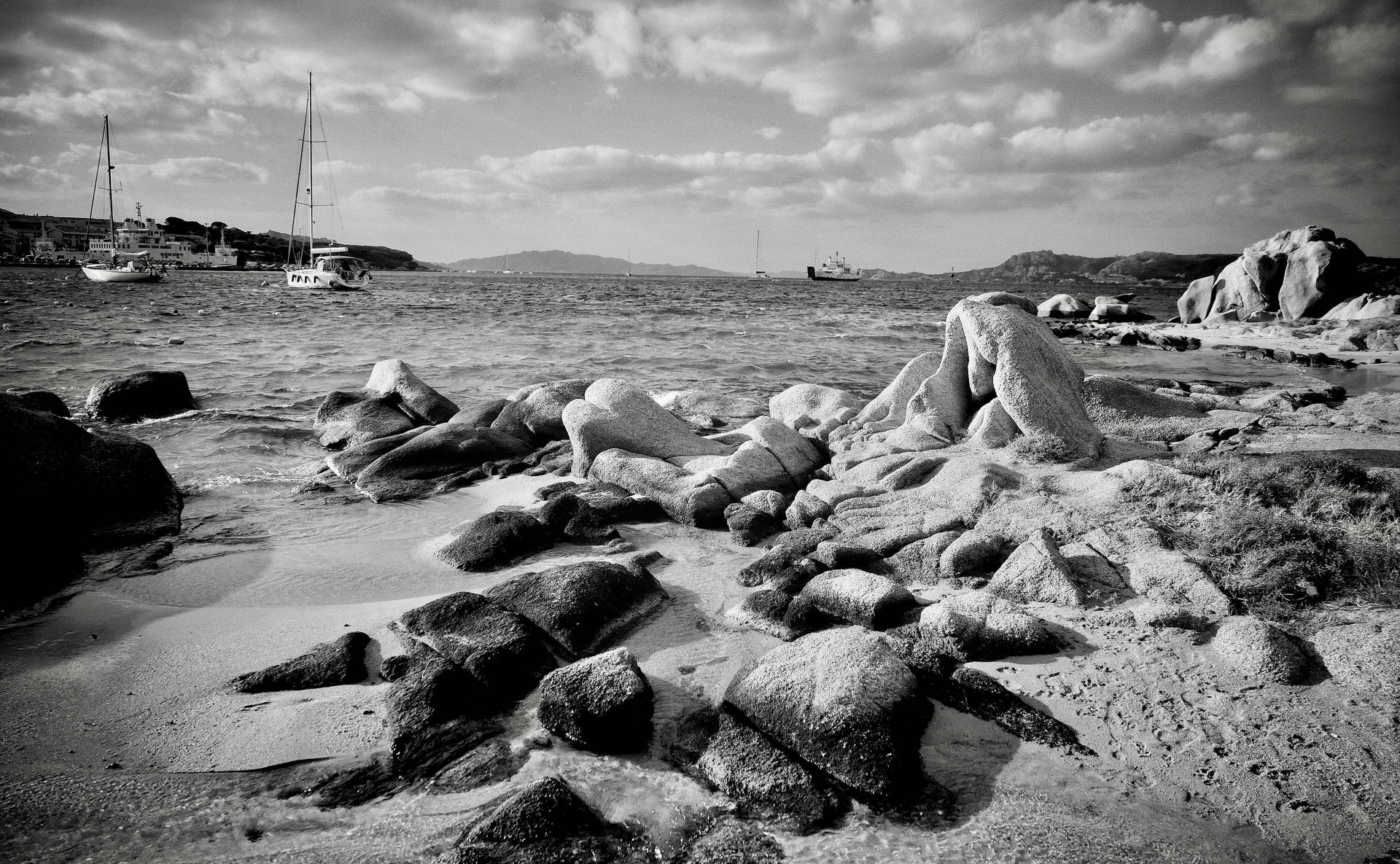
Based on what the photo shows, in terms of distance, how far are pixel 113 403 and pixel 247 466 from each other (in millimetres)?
4456

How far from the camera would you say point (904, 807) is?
3293 mm

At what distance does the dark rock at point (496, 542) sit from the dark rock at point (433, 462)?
7.04 ft

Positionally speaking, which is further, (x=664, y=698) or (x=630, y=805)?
(x=664, y=698)

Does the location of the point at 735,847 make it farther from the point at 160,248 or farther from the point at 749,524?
the point at 160,248

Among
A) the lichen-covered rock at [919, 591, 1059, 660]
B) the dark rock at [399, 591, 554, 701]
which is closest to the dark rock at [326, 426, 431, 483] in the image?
the dark rock at [399, 591, 554, 701]

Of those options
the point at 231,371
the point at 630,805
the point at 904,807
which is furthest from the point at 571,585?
the point at 231,371

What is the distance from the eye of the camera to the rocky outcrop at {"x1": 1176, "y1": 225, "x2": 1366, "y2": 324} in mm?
32750

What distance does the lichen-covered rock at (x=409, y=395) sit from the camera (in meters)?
11.5

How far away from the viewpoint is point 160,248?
10544cm

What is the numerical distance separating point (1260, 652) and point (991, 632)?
139 centimetres

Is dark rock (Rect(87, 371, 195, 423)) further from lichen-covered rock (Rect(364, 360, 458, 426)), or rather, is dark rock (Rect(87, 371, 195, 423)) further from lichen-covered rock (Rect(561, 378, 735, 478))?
lichen-covered rock (Rect(561, 378, 735, 478))

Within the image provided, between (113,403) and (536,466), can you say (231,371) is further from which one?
(536,466)

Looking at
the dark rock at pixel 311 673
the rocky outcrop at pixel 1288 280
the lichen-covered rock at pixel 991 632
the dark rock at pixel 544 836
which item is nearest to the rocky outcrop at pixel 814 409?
the lichen-covered rock at pixel 991 632

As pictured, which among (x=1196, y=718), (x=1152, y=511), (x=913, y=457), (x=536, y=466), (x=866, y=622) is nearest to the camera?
(x=1196, y=718)
